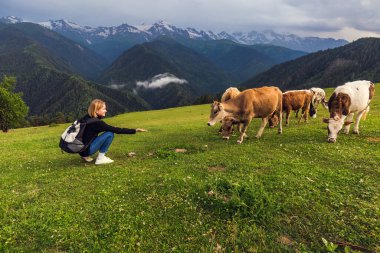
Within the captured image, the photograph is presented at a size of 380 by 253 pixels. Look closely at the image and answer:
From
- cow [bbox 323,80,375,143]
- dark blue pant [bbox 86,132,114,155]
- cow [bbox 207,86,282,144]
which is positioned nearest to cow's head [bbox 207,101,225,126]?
cow [bbox 207,86,282,144]

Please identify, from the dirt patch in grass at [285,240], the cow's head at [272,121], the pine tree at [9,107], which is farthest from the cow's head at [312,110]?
the pine tree at [9,107]

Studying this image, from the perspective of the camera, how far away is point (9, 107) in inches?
2436

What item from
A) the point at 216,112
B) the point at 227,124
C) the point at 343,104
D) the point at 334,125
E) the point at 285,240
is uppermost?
the point at 343,104

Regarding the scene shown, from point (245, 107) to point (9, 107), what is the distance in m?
60.7

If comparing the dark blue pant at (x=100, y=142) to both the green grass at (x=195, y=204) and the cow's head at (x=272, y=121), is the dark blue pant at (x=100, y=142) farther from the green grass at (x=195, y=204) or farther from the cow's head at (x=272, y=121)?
the cow's head at (x=272, y=121)

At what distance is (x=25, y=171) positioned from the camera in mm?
13945

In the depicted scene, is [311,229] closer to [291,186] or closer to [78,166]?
[291,186]

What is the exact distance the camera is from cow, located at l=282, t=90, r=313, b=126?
25750mm

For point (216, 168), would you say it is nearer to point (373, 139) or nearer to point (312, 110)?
point (373, 139)

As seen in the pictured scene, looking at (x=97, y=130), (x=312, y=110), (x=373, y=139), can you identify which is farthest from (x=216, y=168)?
(x=312, y=110)

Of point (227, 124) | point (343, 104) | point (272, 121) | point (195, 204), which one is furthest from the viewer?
point (272, 121)

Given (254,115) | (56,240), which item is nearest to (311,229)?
(56,240)

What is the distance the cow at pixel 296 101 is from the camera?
25.8 meters

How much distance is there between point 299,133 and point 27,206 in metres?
18.1
